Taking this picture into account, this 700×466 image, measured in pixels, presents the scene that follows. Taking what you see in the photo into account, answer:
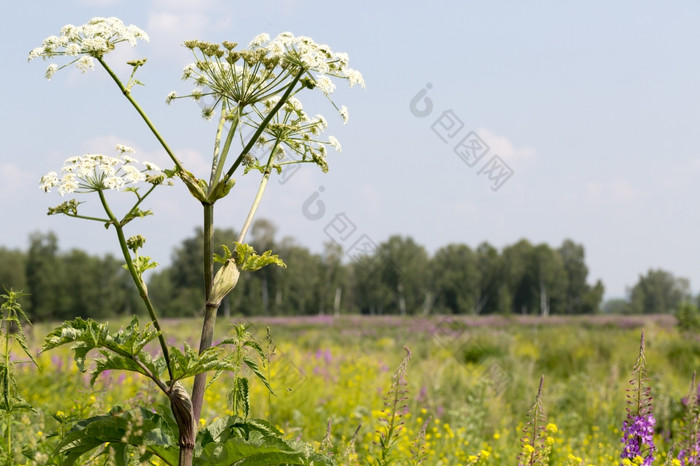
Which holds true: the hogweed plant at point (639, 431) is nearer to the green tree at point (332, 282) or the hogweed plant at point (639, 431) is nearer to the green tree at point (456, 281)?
the green tree at point (332, 282)

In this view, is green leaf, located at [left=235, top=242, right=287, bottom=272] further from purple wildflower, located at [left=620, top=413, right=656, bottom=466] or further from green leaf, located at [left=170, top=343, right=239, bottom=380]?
purple wildflower, located at [left=620, top=413, right=656, bottom=466]

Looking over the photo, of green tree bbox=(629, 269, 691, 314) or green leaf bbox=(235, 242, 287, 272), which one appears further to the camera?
green tree bbox=(629, 269, 691, 314)

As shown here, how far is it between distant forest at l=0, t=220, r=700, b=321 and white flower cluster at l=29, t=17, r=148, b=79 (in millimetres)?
36565

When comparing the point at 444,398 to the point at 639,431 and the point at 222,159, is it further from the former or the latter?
the point at 222,159

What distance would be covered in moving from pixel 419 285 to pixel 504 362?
4734 centimetres

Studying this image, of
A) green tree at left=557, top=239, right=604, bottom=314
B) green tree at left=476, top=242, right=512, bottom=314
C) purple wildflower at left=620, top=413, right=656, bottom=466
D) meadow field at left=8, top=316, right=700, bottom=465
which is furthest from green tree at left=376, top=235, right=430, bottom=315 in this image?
purple wildflower at left=620, top=413, right=656, bottom=466

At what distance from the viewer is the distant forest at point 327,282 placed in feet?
161

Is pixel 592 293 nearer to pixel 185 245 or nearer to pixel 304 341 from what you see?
pixel 185 245

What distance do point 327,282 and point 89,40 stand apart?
49541 mm

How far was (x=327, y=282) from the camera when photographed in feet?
170

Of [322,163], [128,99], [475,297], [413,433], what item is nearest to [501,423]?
[413,433]

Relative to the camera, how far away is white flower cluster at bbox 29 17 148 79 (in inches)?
101

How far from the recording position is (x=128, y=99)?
A: 251cm

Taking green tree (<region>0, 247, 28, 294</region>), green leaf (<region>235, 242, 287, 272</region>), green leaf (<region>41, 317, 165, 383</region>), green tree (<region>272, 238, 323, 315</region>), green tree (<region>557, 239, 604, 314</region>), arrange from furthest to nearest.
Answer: green tree (<region>557, 239, 604, 314</region>), green tree (<region>272, 238, 323, 315</region>), green tree (<region>0, 247, 28, 294</region>), green leaf (<region>235, 242, 287, 272</region>), green leaf (<region>41, 317, 165, 383</region>)
